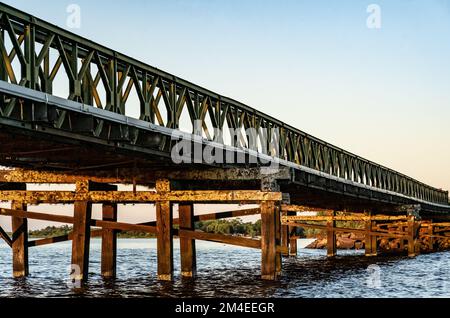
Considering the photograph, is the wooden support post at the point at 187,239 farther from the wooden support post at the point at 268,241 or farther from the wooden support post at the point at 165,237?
the wooden support post at the point at 268,241

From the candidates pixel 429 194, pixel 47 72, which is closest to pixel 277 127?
pixel 47 72

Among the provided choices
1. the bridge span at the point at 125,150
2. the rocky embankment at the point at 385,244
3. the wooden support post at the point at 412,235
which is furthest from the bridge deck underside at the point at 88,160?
the rocky embankment at the point at 385,244

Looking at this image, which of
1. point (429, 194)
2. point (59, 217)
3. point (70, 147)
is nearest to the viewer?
point (70, 147)

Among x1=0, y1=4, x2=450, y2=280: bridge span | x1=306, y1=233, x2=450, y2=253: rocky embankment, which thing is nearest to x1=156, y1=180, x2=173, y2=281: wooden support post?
x1=0, y1=4, x2=450, y2=280: bridge span

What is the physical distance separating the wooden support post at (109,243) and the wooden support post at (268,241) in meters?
6.10

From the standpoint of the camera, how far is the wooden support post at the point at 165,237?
24.9m

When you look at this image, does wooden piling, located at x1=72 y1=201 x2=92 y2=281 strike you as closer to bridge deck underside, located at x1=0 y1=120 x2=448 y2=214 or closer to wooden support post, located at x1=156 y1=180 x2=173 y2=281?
bridge deck underside, located at x1=0 y1=120 x2=448 y2=214

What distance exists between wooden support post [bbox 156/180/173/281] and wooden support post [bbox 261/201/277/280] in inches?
119

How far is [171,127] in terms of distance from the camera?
21406mm

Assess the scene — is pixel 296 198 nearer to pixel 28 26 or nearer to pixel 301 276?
pixel 301 276

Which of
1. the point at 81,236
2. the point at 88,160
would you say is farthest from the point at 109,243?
the point at 88,160

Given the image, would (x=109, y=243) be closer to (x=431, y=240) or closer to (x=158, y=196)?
(x=158, y=196)

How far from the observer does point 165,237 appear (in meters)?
24.9
